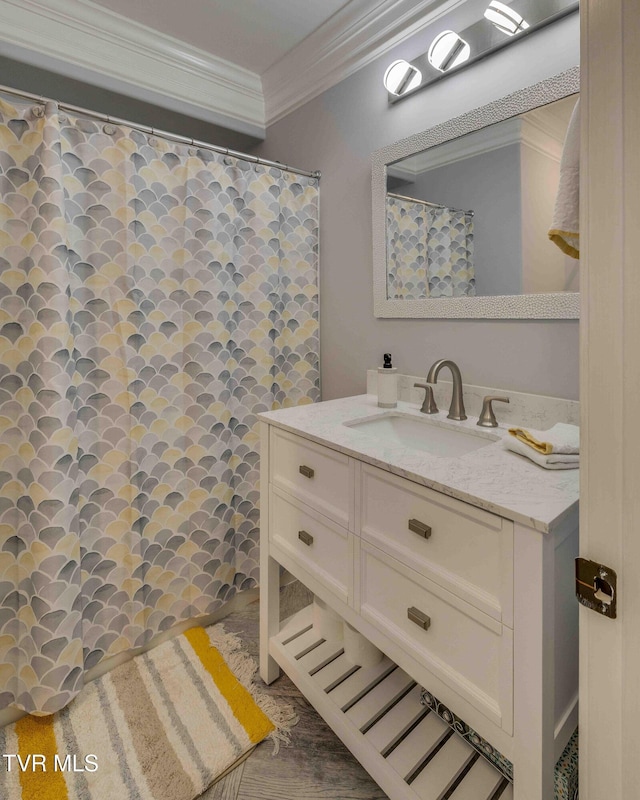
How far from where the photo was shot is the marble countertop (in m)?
0.82

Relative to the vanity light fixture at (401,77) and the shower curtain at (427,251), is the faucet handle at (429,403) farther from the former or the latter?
the vanity light fixture at (401,77)

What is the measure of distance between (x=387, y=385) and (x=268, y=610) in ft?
2.99

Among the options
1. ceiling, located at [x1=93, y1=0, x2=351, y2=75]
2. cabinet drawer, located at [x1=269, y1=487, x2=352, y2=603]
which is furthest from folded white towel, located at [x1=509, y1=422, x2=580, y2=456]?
ceiling, located at [x1=93, y1=0, x2=351, y2=75]

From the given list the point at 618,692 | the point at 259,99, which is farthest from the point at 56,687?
the point at 259,99

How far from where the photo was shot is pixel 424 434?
4.93ft

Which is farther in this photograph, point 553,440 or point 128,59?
point 128,59

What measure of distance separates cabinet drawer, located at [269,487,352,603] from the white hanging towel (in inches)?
37.3

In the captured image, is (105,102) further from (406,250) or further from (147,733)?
(147,733)

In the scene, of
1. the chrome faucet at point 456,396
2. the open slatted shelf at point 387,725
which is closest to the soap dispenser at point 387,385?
the chrome faucet at point 456,396

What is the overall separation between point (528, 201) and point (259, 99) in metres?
1.64

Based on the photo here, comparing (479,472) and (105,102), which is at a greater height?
(105,102)

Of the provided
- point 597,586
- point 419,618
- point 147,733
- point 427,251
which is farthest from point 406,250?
point 147,733

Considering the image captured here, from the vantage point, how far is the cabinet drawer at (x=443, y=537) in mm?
845

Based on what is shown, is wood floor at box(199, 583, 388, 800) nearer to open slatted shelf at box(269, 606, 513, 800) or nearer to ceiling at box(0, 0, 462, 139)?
open slatted shelf at box(269, 606, 513, 800)
